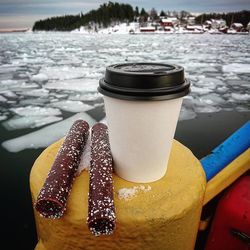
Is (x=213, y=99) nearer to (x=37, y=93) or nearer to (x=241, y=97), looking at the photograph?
(x=241, y=97)

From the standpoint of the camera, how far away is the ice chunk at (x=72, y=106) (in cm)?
366

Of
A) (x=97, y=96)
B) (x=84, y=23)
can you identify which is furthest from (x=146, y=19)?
(x=97, y=96)

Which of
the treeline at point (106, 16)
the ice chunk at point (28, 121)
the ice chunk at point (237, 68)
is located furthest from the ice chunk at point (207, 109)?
the treeline at point (106, 16)

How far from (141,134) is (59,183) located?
358 mm

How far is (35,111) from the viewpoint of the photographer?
11.6 ft

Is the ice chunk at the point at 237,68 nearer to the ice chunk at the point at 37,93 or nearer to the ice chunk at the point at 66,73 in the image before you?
the ice chunk at the point at 66,73

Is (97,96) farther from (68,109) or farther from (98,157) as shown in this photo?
(98,157)

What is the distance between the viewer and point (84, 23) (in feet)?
213

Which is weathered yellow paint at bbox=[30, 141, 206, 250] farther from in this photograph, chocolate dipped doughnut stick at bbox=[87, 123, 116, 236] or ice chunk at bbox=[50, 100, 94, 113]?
ice chunk at bbox=[50, 100, 94, 113]

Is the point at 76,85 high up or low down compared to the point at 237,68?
up

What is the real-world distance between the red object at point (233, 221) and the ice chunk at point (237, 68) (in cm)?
596

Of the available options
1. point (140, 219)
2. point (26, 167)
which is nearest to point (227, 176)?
point (140, 219)

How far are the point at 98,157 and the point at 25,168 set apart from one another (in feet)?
5.09

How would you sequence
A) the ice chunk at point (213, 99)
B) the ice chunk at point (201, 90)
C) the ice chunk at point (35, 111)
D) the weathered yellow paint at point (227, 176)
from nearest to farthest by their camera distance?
the weathered yellow paint at point (227, 176), the ice chunk at point (35, 111), the ice chunk at point (213, 99), the ice chunk at point (201, 90)
